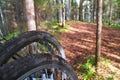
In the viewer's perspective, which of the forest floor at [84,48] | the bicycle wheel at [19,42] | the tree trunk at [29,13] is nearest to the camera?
the bicycle wheel at [19,42]

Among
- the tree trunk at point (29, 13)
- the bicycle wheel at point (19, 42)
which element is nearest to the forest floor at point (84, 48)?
the tree trunk at point (29, 13)

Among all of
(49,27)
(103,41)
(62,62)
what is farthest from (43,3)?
(62,62)

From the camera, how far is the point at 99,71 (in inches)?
300

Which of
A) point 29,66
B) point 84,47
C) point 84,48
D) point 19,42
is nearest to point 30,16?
point 19,42

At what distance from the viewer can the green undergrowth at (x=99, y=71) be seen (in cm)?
735

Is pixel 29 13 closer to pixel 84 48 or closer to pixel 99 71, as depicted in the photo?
pixel 99 71

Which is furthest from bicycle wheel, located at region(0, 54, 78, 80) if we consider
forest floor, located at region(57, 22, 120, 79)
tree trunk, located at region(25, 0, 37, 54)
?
forest floor, located at region(57, 22, 120, 79)

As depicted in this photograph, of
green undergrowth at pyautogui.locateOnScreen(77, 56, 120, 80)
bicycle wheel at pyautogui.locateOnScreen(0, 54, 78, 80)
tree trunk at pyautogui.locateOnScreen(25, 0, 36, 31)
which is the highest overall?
tree trunk at pyautogui.locateOnScreen(25, 0, 36, 31)

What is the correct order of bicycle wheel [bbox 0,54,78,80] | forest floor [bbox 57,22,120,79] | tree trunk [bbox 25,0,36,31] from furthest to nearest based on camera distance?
1. forest floor [bbox 57,22,120,79]
2. tree trunk [bbox 25,0,36,31]
3. bicycle wheel [bbox 0,54,78,80]

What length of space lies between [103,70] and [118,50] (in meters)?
2.69

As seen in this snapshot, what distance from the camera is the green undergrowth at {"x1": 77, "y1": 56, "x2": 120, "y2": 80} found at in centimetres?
735

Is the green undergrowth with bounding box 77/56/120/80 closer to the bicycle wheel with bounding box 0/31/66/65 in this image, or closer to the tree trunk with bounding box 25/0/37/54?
the tree trunk with bounding box 25/0/37/54

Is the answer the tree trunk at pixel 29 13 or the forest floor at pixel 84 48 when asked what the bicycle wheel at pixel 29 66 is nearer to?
the tree trunk at pixel 29 13

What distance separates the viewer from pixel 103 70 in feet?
25.3
